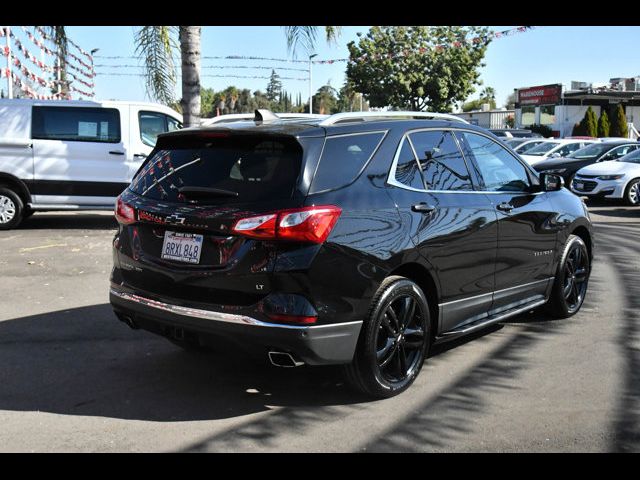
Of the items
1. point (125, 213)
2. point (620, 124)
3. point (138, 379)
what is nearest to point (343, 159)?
point (125, 213)

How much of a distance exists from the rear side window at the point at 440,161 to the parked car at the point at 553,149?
16478mm

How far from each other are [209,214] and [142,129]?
325 inches

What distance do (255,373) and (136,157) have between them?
7513 mm

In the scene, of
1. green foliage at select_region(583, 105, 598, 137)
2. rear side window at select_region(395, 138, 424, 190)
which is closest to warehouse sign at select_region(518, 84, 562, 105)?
green foliage at select_region(583, 105, 598, 137)

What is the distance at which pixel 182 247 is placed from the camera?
4.04m

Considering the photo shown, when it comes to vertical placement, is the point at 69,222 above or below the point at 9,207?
below

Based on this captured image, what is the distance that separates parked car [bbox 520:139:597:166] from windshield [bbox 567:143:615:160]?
1214 mm

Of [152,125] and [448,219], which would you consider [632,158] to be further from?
[448,219]

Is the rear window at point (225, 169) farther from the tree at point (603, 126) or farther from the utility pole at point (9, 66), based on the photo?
the tree at point (603, 126)

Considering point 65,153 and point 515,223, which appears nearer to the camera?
point 515,223

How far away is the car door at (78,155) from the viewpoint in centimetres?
1124

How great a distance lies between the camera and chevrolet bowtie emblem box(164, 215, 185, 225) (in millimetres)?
4015

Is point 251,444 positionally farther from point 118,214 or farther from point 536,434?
point 118,214
